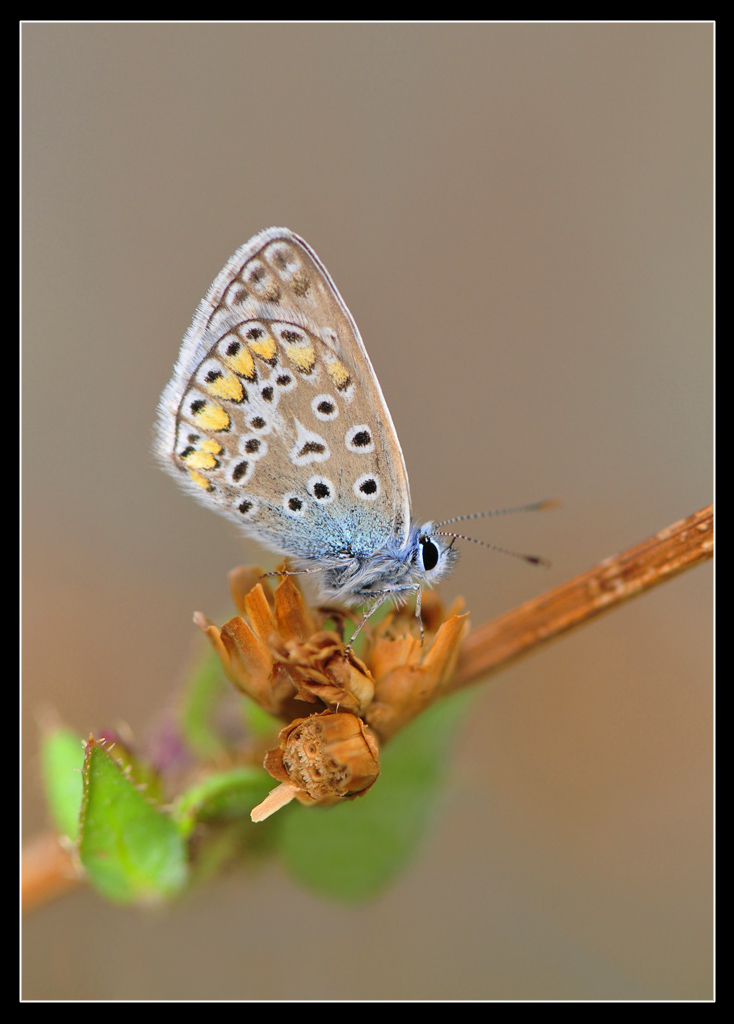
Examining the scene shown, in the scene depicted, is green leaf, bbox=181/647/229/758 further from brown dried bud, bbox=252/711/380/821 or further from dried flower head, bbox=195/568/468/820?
brown dried bud, bbox=252/711/380/821

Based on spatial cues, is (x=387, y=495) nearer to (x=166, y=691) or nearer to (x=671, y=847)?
(x=166, y=691)

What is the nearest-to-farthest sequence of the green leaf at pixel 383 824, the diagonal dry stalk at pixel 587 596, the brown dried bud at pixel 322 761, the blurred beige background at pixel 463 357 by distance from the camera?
1. the brown dried bud at pixel 322 761
2. the diagonal dry stalk at pixel 587 596
3. the green leaf at pixel 383 824
4. the blurred beige background at pixel 463 357

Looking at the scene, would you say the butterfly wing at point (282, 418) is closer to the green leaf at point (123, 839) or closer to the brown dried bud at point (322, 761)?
the brown dried bud at point (322, 761)

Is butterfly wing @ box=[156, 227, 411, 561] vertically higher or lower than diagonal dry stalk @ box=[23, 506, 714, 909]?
higher

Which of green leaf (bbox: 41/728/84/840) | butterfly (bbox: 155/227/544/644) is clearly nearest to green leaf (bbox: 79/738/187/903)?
green leaf (bbox: 41/728/84/840)

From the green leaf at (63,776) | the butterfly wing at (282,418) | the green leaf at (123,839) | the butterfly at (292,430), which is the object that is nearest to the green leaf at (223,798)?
the green leaf at (123,839)

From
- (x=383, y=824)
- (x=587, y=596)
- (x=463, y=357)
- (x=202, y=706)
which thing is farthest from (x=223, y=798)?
(x=463, y=357)

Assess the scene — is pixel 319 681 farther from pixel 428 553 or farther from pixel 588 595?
pixel 428 553
